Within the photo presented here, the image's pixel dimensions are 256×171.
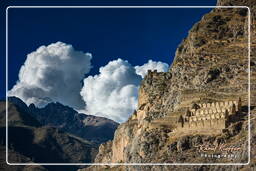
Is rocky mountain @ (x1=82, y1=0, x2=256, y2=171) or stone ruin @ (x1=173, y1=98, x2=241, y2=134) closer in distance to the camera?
rocky mountain @ (x1=82, y1=0, x2=256, y2=171)

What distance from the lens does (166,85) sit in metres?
101

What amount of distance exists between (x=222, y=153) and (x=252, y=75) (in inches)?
748

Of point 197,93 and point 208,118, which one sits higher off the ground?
point 197,93

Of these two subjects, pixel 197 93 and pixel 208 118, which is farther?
pixel 197 93

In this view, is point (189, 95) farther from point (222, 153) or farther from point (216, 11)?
point (216, 11)

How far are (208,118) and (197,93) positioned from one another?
40.6 feet

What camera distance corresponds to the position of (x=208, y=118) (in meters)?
71.6

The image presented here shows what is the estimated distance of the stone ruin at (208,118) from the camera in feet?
232

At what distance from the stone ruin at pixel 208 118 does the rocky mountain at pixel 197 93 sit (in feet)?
2.52

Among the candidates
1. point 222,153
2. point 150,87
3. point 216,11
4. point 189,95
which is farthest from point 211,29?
point 222,153

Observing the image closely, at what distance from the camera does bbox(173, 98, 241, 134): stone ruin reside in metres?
70.8

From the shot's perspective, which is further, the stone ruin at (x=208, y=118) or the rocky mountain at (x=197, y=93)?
the stone ruin at (x=208, y=118)

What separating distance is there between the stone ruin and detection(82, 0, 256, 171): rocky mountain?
2.52 feet

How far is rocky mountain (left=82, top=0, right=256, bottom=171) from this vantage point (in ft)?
230
